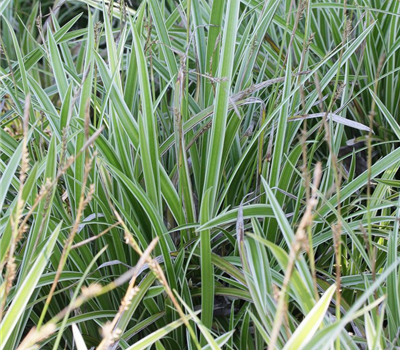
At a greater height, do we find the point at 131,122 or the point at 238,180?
the point at 131,122

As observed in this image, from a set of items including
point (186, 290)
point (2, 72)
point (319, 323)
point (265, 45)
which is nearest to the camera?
point (319, 323)

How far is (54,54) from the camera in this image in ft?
4.21

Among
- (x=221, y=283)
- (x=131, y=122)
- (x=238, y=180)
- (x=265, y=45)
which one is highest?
(x=265, y=45)

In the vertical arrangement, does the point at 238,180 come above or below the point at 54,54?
below

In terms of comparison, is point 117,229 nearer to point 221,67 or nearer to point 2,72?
point 221,67

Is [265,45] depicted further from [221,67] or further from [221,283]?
[221,283]

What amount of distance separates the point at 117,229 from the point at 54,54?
1.42ft

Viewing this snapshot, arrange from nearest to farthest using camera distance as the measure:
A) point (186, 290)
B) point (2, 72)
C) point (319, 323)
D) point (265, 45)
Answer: point (319, 323) < point (186, 290) < point (2, 72) < point (265, 45)

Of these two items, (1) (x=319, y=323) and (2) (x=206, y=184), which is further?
(2) (x=206, y=184)

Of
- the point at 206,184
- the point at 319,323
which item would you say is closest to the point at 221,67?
the point at 206,184

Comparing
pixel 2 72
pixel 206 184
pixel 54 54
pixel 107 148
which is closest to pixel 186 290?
pixel 206 184

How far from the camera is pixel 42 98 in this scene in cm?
130

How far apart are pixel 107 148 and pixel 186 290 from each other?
330mm

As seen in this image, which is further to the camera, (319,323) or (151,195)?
(151,195)
